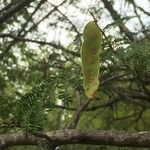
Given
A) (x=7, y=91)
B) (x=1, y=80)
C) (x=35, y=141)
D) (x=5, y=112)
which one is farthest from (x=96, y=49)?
(x=7, y=91)

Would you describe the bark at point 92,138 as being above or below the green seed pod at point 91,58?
below

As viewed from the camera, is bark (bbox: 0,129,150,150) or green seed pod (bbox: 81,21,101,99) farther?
bark (bbox: 0,129,150,150)

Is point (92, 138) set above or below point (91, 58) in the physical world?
below

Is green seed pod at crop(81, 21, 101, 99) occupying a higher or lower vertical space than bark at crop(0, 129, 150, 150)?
higher

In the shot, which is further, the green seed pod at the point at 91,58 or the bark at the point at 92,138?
the bark at the point at 92,138

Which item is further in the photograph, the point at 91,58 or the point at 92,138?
the point at 92,138
